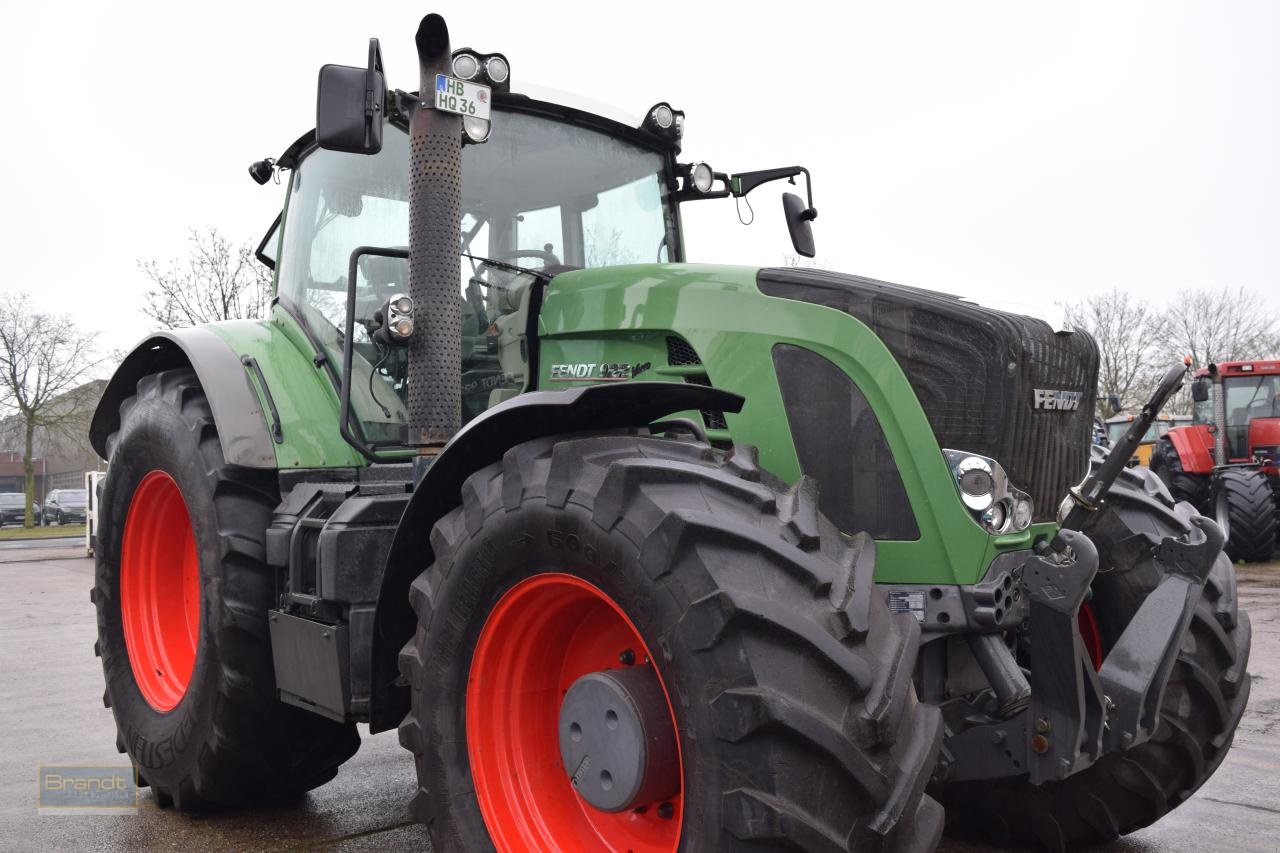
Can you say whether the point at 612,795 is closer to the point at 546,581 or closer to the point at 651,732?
the point at 651,732

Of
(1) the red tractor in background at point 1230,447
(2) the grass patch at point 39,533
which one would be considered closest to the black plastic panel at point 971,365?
(1) the red tractor in background at point 1230,447

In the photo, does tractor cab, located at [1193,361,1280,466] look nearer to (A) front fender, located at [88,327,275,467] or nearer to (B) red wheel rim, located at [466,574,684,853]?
(A) front fender, located at [88,327,275,467]

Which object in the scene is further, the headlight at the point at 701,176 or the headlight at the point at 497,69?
the headlight at the point at 701,176

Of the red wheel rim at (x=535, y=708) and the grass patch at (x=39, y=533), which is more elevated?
the red wheel rim at (x=535, y=708)

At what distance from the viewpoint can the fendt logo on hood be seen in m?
2.98

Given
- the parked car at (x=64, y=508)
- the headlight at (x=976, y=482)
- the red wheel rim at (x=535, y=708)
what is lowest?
the parked car at (x=64, y=508)

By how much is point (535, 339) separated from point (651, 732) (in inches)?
66.6

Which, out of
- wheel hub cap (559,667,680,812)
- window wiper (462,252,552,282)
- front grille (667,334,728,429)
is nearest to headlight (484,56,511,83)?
window wiper (462,252,552,282)

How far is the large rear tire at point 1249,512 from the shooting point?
1300 centimetres

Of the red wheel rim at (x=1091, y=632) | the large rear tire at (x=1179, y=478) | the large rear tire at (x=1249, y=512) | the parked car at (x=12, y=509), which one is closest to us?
the red wheel rim at (x=1091, y=632)

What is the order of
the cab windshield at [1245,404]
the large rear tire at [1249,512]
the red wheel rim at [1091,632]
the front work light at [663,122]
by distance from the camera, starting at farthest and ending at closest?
the cab windshield at [1245,404] < the large rear tire at [1249,512] < the front work light at [663,122] < the red wheel rim at [1091,632]

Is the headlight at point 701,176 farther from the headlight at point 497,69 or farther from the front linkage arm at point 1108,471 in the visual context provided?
the front linkage arm at point 1108,471

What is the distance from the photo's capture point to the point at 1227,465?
14.2 m

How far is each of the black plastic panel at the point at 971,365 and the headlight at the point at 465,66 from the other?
1169 mm
